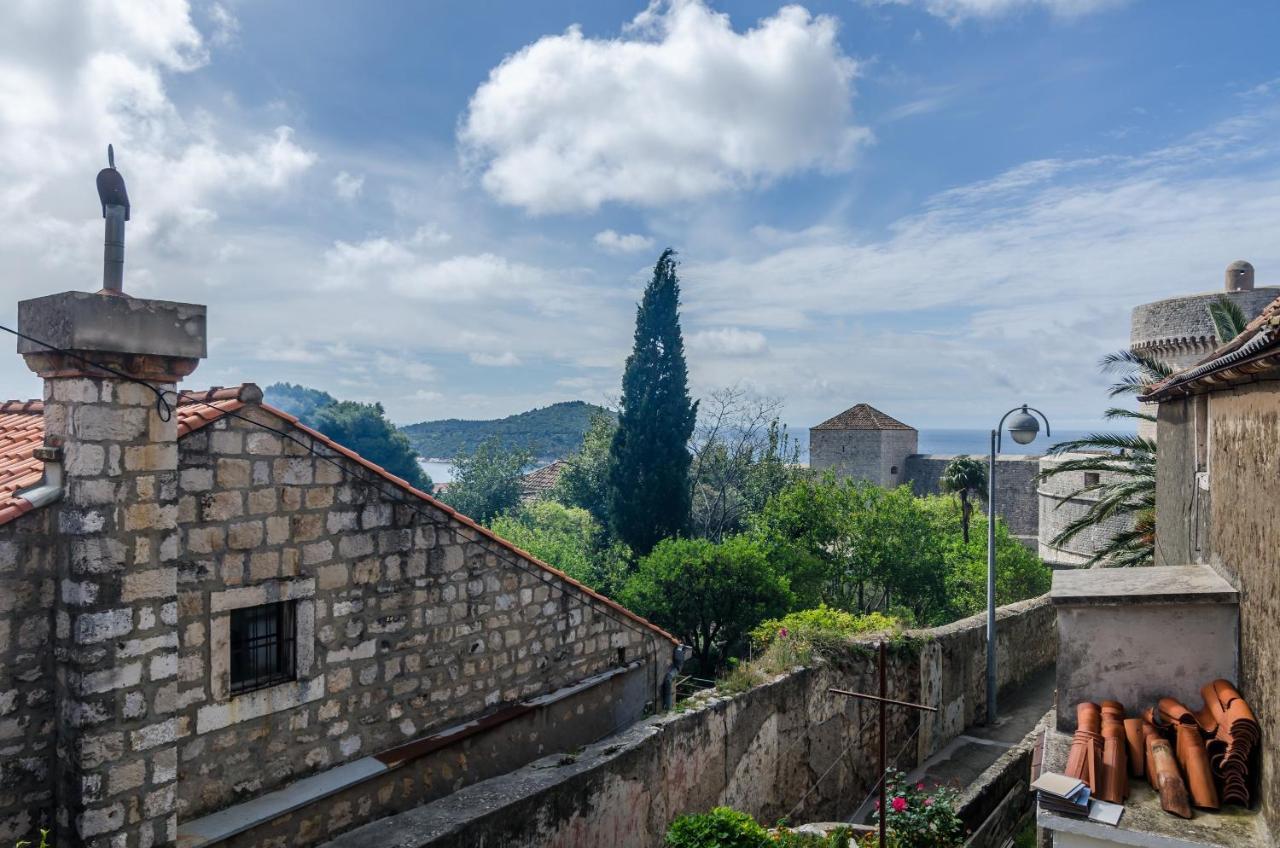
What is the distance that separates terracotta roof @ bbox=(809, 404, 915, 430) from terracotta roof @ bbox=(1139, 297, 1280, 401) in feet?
128

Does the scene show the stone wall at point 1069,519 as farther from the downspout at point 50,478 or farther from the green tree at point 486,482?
the downspout at point 50,478

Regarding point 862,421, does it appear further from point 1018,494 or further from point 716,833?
point 716,833

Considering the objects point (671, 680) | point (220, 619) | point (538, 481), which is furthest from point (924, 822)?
point (538, 481)

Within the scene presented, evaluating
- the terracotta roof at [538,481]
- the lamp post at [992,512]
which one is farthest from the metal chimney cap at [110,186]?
the terracotta roof at [538,481]

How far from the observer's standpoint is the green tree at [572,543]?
21.6 meters

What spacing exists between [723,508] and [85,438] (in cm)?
2609

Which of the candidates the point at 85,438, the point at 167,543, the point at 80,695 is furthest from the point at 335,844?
the point at 85,438

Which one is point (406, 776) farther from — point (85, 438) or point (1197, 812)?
point (1197, 812)

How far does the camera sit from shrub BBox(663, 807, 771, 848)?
249 inches

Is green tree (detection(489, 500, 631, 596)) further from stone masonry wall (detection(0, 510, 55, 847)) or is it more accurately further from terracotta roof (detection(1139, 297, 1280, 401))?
stone masonry wall (detection(0, 510, 55, 847))

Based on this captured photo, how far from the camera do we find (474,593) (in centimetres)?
807

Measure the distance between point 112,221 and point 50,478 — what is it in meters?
1.71

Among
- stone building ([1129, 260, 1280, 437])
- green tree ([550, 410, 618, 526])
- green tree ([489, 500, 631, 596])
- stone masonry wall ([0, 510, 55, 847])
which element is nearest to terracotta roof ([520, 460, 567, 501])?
green tree ([550, 410, 618, 526])

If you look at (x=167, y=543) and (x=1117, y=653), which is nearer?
(x=167, y=543)
